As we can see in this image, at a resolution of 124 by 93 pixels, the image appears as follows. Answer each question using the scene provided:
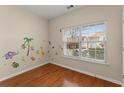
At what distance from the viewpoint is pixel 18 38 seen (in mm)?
2697

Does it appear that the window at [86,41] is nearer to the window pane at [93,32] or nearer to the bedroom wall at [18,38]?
the window pane at [93,32]

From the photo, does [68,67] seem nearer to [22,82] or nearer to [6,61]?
[22,82]

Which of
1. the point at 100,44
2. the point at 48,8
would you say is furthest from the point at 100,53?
the point at 48,8

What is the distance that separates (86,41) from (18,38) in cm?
223

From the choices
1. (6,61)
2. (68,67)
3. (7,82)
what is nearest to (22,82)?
(7,82)

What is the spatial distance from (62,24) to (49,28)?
885mm

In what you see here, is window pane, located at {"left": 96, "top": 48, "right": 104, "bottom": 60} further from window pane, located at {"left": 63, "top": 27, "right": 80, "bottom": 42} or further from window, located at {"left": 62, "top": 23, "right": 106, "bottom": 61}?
window pane, located at {"left": 63, "top": 27, "right": 80, "bottom": 42}

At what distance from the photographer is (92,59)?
261 centimetres

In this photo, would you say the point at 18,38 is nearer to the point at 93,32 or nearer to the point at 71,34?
the point at 71,34

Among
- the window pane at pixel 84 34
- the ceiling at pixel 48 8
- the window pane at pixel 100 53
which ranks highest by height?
the ceiling at pixel 48 8

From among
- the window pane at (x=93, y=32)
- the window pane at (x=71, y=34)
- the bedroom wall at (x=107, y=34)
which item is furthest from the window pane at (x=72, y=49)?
the window pane at (x=93, y=32)

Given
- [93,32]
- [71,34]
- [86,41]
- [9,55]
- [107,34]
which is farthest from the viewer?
[71,34]

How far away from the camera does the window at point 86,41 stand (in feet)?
8.00

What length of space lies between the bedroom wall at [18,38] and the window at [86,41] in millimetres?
1119
